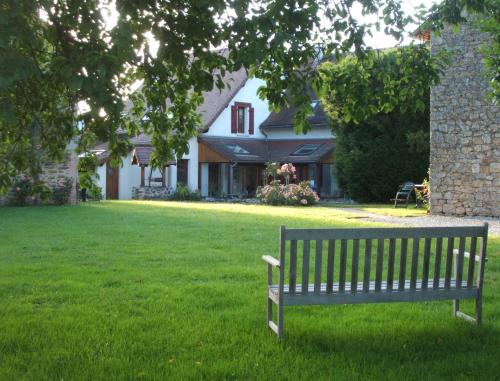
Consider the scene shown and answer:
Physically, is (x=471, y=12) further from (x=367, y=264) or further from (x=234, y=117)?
(x=234, y=117)

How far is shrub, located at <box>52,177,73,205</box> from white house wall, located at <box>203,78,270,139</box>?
12370mm

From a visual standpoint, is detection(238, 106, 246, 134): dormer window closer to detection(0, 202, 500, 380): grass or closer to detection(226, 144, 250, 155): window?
detection(226, 144, 250, 155): window

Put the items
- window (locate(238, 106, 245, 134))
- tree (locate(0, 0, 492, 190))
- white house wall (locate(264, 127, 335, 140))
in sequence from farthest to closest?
window (locate(238, 106, 245, 134)), white house wall (locate(264, 127, 335, 140)), tree (locate(0, 0, 492, 190))

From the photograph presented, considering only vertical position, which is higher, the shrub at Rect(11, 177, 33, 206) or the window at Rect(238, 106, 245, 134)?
the window at Rect(238, 106, 245, 134)

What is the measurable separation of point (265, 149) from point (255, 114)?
7.78 feet

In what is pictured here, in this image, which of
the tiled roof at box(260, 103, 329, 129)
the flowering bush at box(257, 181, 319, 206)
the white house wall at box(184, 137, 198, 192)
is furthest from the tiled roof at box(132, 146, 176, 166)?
the flowering bush at box(257, 181, 319, 206)

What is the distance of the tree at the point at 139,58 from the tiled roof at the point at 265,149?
2717cm

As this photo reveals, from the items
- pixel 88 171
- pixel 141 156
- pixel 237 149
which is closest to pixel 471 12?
pixel 88 171

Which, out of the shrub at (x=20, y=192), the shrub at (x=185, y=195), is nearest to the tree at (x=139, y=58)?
the shrub at (x=20, y=192)

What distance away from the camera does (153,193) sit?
33906 millimetres

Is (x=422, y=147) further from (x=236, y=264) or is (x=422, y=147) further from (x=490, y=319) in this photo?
(x=490, y=319)

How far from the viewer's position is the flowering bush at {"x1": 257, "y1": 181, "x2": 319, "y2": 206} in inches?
1045

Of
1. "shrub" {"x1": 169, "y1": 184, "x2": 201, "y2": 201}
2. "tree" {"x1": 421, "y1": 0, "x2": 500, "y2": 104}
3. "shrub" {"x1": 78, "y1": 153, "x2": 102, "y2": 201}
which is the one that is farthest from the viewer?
"shrub" {"x1": 169, "y1": 184, "x2": 201, "y2": 201}

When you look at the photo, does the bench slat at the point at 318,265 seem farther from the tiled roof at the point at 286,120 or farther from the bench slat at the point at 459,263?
the tiled roof at the point at 286,120
